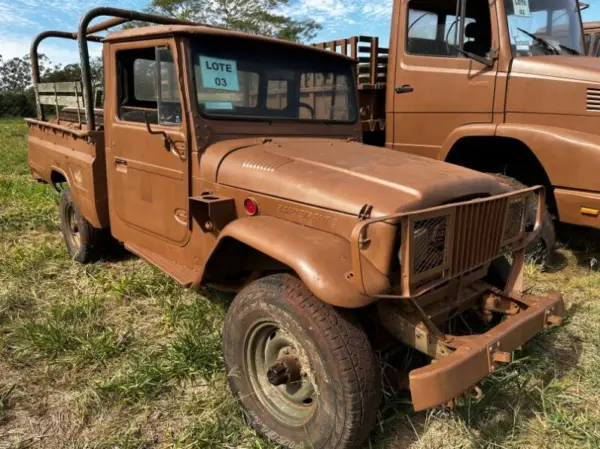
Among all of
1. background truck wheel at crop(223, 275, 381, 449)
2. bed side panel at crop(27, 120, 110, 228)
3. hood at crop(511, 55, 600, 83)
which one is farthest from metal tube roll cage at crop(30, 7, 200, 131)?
hood at crop(511, 55, 600, 83)

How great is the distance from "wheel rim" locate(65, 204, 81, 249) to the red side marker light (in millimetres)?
2597

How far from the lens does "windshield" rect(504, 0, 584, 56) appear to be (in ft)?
14.9

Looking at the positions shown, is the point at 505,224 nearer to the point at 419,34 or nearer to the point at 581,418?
the point at 581,418

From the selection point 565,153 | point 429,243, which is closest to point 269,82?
point 429,243

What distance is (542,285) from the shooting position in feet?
14.1

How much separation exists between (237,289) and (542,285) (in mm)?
2609

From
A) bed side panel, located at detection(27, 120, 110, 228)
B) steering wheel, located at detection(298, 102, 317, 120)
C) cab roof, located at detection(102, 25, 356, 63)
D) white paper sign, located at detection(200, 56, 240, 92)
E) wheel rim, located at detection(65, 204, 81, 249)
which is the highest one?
cab roof, located at detection(102, 25, 356, 63)

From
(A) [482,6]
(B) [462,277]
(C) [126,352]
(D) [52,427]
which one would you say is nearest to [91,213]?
(C) [126,352]

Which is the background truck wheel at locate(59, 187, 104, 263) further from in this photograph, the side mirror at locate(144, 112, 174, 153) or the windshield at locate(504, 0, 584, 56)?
the windshield at locate(504, 0, 584, 56)

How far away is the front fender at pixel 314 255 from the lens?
7.05 feet

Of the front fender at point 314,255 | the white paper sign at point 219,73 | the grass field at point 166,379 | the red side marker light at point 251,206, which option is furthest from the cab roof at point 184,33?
the grass field at point 166,379

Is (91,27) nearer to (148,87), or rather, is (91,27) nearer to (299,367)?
(148,87)

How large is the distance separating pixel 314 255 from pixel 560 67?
10.6 ft

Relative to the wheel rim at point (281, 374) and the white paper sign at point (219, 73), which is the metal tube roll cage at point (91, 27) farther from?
the wheel rim at point (281, 374)
